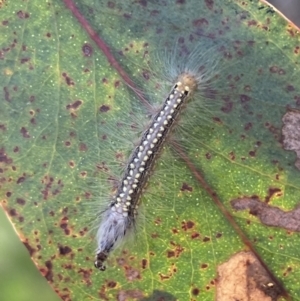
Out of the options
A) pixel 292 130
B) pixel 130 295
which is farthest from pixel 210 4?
pixel 130 295

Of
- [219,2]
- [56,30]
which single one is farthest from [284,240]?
[56,30]

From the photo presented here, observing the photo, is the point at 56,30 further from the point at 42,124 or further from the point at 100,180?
the point at 100,180

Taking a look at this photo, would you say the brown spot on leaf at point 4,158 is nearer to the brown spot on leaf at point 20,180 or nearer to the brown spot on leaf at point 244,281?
the brown spot on leaf at point 20,180

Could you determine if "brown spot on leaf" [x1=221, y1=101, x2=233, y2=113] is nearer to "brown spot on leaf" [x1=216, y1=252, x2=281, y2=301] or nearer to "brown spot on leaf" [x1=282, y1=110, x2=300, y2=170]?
"brown spot on leaf" [x1=282, y1=110, x2=300, y2=170]

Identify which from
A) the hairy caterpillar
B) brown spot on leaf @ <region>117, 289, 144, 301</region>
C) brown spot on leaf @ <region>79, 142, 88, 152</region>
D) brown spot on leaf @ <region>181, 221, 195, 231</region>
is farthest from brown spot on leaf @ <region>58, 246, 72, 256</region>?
brown spot on leaf @ <region>181, 221, 195, 231</region>

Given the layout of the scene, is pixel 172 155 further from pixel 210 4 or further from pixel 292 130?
pixel 210 4

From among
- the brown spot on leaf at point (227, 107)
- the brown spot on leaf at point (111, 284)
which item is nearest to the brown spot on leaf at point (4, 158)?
the brown spot on leaf at point (111, 284)
